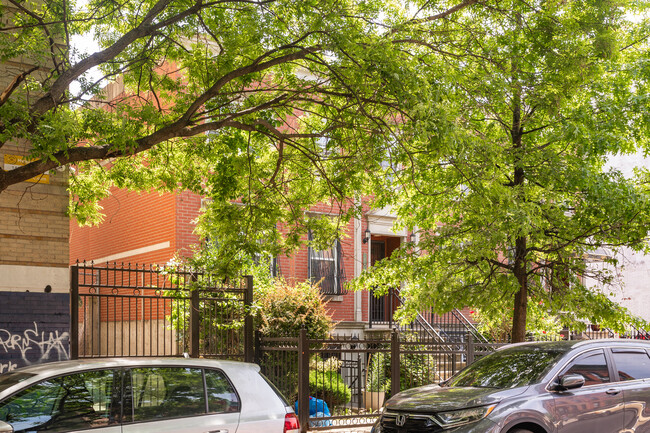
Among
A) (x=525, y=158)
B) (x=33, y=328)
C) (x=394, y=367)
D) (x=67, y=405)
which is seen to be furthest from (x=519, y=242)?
(x=67, y=405)

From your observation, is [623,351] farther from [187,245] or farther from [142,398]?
[187,245]

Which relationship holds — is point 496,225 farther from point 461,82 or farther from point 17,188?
point 17,188

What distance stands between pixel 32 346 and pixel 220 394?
5.09m

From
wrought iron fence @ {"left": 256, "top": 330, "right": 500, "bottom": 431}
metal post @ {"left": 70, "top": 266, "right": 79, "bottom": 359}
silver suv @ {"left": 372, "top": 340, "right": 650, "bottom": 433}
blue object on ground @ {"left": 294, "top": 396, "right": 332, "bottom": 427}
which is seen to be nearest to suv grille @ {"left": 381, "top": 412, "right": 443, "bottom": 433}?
silver suv @ {"left": 372, "top": 340, "right": 650, "bottom": 433}

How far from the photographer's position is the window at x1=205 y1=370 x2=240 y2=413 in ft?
20.4

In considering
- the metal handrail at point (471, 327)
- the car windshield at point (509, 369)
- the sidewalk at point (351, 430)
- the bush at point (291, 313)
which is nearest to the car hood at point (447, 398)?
the car windshield at point (509, 369)

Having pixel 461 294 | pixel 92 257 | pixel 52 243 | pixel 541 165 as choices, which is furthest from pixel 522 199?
pixel 92 257

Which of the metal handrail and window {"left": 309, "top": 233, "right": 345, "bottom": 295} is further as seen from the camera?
the metal handrail

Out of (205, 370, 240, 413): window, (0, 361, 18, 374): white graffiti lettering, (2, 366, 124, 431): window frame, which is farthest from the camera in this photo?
(0, 361, 18, 374): white graffiti lettering

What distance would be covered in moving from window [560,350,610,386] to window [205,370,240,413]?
12.8ft

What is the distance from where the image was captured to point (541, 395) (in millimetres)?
7406

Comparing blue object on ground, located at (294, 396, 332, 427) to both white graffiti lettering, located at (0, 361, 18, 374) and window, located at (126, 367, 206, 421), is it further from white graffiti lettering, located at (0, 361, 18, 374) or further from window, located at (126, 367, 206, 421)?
window, located at (126, 367, 206, 421)

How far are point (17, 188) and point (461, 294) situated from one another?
8087mm

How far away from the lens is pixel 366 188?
12.8 meters
